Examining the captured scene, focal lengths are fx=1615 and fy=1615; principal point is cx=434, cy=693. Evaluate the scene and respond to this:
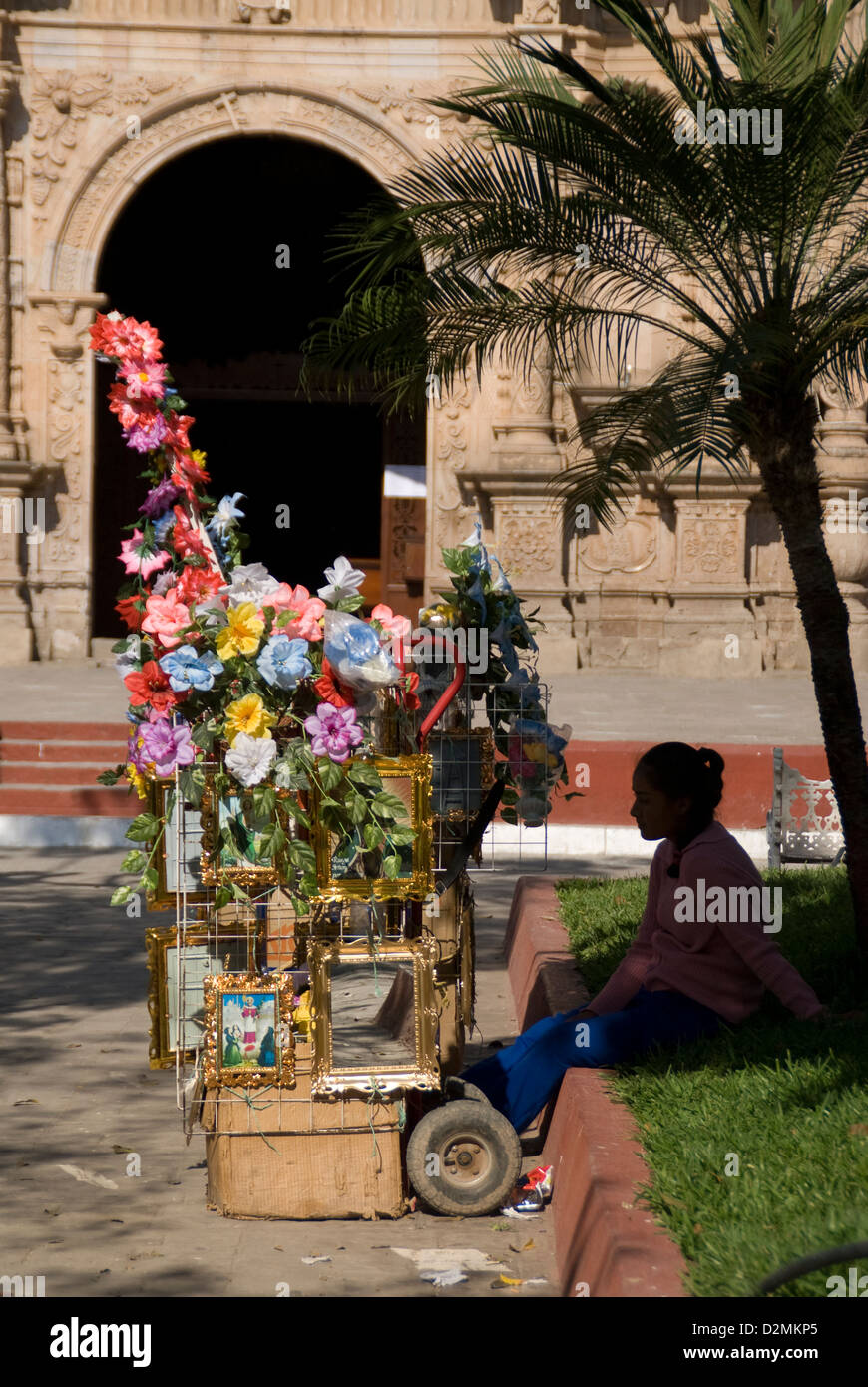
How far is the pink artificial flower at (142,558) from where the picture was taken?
510cm

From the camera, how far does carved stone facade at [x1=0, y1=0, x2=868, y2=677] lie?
63.3 ft

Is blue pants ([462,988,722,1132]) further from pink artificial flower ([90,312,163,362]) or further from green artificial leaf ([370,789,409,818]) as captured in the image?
pink artificial flower ([90,312,163,362])

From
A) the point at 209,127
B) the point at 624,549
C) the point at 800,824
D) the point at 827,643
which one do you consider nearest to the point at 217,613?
the point at 827,643

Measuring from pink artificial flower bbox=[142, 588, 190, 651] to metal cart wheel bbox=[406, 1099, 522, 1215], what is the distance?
1570mm

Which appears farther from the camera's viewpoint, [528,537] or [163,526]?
[528,537]

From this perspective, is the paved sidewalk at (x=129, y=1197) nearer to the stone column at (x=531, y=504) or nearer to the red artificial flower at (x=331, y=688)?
the red artificial flower at (x=331, y=688)

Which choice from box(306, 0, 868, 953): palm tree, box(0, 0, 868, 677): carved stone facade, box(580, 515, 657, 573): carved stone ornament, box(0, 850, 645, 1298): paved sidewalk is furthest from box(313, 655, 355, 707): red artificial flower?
box(580, 515, 657, 573): carved stone ornament

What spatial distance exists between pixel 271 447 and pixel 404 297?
2079cm

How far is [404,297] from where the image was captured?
271 inches

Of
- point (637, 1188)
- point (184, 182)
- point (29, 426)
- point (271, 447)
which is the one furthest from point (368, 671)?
point (271, 447)

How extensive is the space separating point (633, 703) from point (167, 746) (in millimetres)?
11577

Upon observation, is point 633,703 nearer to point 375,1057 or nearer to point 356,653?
point 375,1057

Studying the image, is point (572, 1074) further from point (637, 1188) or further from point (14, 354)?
point (14, 354)

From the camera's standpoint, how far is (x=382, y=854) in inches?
178
